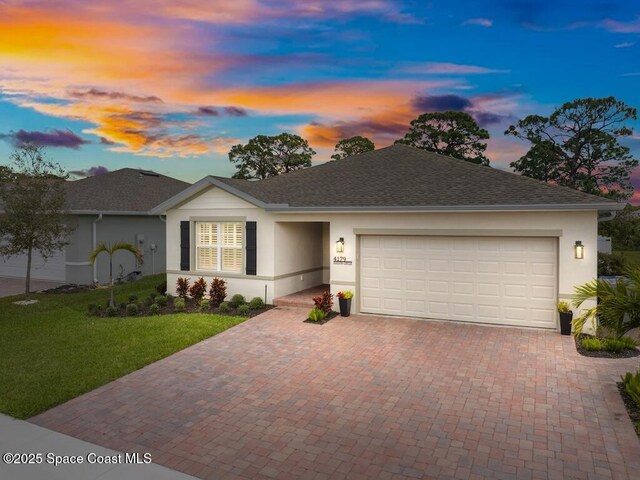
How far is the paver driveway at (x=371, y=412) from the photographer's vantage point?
489 cm

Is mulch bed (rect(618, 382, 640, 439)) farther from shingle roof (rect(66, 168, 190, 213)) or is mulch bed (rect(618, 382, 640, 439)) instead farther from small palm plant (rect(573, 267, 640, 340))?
shingle roof (rect(66, 168, 190, 213))

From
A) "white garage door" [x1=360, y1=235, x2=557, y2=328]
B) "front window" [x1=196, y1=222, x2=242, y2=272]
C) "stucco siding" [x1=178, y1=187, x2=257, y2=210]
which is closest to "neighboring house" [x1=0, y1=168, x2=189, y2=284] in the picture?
"stucco siding" [x1=178, y1=187, x2=257, y2=210]

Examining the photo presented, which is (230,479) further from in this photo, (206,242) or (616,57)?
(616,57)

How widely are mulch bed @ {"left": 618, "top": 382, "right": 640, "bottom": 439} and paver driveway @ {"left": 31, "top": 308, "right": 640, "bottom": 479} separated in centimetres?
10

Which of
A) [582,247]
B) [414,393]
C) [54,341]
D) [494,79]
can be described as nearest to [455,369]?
[414,393]

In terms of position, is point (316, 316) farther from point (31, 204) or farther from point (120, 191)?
point (120, 191)

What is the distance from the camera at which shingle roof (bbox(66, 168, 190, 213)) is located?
61.9 ft

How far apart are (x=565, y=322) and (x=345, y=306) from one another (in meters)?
5.33

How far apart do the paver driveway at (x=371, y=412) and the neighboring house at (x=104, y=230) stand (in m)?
10.6

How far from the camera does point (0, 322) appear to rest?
11938 mm

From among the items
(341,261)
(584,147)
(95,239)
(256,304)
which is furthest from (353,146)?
(256,304)

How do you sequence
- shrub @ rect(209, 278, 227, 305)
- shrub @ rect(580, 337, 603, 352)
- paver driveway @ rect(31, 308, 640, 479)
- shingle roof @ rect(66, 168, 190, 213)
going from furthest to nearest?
shingle roof @ rect(66, 168, 190, 213) < shrub @ rect(209, 278, 227, 305) < shrub @ rect(580, 337, 603, 352) < paver driveway @ rect(31, 308, 640, 479)

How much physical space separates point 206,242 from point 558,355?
10519mm

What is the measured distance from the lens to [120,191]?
21.4 m
